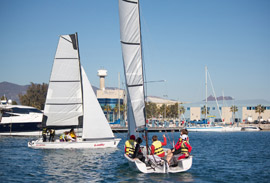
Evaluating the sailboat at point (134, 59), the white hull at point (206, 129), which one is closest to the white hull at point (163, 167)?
the sailboat at point (134, 59)

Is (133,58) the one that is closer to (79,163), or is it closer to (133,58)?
(133,58)

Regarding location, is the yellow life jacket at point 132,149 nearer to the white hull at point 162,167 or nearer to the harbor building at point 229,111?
the white hull at point 162,167

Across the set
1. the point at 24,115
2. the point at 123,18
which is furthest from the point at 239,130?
the point at 123,18

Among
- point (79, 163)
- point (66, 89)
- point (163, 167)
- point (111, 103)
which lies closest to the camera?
point (163, 167)

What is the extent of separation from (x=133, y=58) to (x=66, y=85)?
18.6 meters

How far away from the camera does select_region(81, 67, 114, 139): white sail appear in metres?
37.6

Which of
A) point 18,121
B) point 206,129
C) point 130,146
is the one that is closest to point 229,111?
point 206,129

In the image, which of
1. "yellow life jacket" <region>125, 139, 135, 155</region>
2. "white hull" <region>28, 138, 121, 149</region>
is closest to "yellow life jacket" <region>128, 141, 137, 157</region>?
"yellow life jacket" <region>125, 139, 135, 155</region>

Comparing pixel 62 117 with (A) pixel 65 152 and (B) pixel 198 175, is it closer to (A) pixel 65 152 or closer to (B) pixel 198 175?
(A) pixel 65 152

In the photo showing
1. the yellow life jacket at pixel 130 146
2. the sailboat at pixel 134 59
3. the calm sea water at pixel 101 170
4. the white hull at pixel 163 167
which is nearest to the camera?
the white hull at pixel 163 167

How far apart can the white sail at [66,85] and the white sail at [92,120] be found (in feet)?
7.11

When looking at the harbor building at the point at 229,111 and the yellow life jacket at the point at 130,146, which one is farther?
the harbor building at the point at 229,111

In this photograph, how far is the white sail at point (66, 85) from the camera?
134ft

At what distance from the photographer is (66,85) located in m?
40.9
